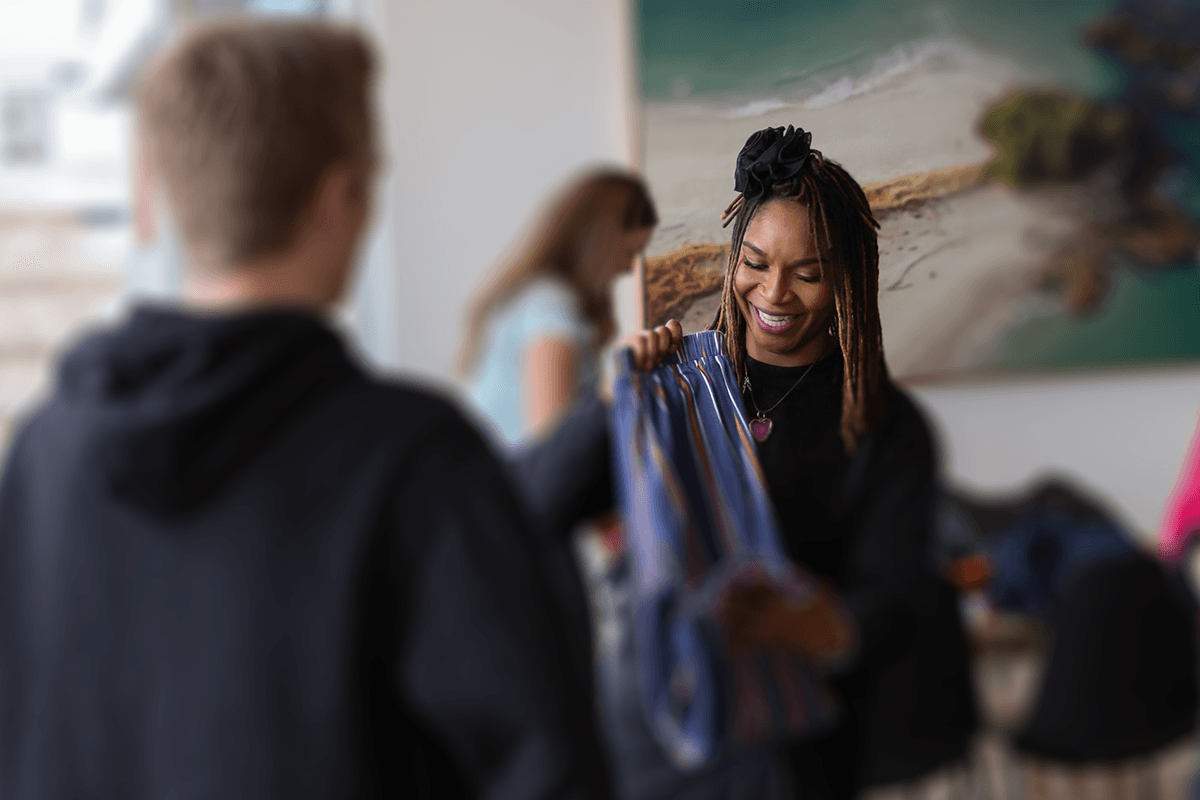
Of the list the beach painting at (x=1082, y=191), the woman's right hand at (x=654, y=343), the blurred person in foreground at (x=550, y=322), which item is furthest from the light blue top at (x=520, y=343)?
the woman's right hand at (x=654, y=343)

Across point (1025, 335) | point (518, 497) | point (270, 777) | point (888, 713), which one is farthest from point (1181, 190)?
point (270, 777)

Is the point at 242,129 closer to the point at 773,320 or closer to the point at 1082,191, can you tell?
the point at 773,320

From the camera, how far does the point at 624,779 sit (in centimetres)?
171

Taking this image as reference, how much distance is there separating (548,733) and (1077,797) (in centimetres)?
205

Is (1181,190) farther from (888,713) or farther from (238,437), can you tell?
(238,437)

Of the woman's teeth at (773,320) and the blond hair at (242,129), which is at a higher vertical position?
the blond hair at (242,129)

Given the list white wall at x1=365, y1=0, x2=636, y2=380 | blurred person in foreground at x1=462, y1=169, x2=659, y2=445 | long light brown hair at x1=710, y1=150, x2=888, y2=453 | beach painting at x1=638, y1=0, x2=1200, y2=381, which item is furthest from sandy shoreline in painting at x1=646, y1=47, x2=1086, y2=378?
white wall at x1=365, y1=0, x2=636, y2=380

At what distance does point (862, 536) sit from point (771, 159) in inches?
30.0

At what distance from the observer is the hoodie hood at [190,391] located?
2.48 feet

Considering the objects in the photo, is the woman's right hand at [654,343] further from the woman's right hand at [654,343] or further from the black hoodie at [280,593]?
the black hoodie at [280,593]

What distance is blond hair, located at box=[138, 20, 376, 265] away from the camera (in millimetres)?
792

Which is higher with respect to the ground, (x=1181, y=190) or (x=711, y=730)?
(x=1181, y=190)

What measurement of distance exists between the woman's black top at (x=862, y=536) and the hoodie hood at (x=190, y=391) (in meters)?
0.40

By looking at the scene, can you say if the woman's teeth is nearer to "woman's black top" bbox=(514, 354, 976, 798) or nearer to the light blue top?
"woman's black top" bbox=(514, 354, 976, 798)
